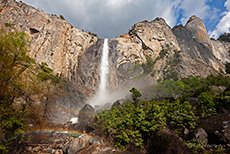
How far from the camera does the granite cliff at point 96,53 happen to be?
30.4 m

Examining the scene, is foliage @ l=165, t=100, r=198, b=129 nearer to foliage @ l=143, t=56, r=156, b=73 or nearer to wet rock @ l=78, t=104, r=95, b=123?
wet rock @ l=78, t=104, r=95, b=123

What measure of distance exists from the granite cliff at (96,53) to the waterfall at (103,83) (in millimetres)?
1412

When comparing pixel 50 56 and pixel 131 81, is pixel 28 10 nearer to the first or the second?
pixel 50 56

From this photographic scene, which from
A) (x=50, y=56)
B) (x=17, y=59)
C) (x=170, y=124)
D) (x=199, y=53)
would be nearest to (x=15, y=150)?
(x=17, y=59)

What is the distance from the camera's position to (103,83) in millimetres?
37750

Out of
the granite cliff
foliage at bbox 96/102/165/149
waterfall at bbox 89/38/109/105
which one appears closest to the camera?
foliage at bbox 96/102/165/149

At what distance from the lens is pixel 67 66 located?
35.7 meters

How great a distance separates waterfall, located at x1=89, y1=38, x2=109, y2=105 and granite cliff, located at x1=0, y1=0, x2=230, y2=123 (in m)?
1.41

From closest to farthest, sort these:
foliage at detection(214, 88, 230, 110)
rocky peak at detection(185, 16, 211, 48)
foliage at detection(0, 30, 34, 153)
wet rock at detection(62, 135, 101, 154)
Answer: foliage at detection(0, 30, 34, 153) < wet rock at detection(62, 135, 101, 154) < foliage at detection(214, 88, 230, 110) < rocky peak at detection(185, 16, 211, 48)

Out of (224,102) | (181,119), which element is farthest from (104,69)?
(224,102)

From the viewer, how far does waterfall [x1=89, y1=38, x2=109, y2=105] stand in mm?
33281

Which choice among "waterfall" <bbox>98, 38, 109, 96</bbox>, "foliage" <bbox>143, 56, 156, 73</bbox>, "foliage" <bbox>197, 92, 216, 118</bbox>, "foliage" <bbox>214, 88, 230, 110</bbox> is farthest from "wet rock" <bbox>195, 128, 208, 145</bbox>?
"foliage" <bbox>143, 56, 156, 73</bbox>

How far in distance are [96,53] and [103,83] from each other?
12.1 metres

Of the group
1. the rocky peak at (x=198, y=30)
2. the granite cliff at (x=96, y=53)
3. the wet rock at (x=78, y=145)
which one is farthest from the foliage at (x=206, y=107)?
the rocky peak at (x=198, y=30)
